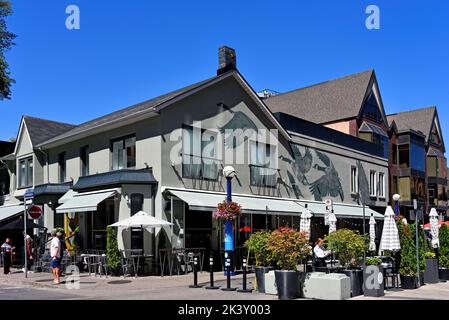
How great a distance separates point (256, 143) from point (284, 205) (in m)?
3.44

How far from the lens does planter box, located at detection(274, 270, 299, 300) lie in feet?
45.0

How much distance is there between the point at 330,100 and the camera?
43.3 m

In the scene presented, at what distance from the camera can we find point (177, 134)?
2217cm

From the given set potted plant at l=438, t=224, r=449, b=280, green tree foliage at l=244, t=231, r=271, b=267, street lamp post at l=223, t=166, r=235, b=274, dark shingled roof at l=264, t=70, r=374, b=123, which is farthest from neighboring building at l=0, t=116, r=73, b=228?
potted plant at l=438, t=224, r=449, b=280

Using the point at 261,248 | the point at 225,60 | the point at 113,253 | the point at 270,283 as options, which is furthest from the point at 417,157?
the point at 270,283

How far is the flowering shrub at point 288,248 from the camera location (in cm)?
1394

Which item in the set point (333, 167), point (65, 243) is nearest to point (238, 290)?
point (65, 243)

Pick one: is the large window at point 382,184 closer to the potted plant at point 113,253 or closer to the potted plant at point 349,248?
the potted plant at point 113,253

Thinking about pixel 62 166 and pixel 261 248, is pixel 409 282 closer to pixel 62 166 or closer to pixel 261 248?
pixel 261 248

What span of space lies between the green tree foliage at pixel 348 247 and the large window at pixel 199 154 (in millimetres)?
8899

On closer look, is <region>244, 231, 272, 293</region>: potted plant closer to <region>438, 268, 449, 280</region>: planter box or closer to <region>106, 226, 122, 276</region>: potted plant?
<region>106, 226, 122, 276</region>: potted plant

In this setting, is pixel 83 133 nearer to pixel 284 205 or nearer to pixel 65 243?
pixel 65 243

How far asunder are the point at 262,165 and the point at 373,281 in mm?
12779
